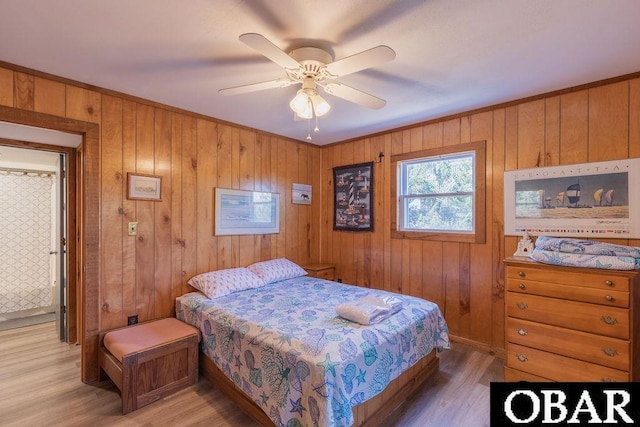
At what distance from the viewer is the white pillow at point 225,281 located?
279 cm

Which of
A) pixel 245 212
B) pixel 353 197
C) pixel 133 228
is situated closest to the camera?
pixel 133 228

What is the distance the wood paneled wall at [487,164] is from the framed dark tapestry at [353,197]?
0.09 meters

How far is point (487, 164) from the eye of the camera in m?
2.94

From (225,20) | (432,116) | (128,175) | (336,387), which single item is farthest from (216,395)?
(432,116)

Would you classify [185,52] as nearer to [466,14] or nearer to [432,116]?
[466,14]

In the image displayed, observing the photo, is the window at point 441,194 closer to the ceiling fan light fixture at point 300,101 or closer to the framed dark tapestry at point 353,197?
the framed dark tapestry at point 353,197

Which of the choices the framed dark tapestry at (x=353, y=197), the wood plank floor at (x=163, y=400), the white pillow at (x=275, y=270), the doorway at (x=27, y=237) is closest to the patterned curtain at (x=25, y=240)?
the doorway at (x=27, y=237)

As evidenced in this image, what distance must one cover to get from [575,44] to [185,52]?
7.94ft

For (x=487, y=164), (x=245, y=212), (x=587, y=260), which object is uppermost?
(x=487, y=164)

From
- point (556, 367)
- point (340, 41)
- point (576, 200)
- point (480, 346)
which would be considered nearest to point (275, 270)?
point (480, 346)

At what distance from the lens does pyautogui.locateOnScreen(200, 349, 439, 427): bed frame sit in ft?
6.12

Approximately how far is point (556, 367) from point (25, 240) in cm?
574

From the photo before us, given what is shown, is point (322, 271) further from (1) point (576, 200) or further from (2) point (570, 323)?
(1) point (576, 200)

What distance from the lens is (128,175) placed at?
2646 mm
